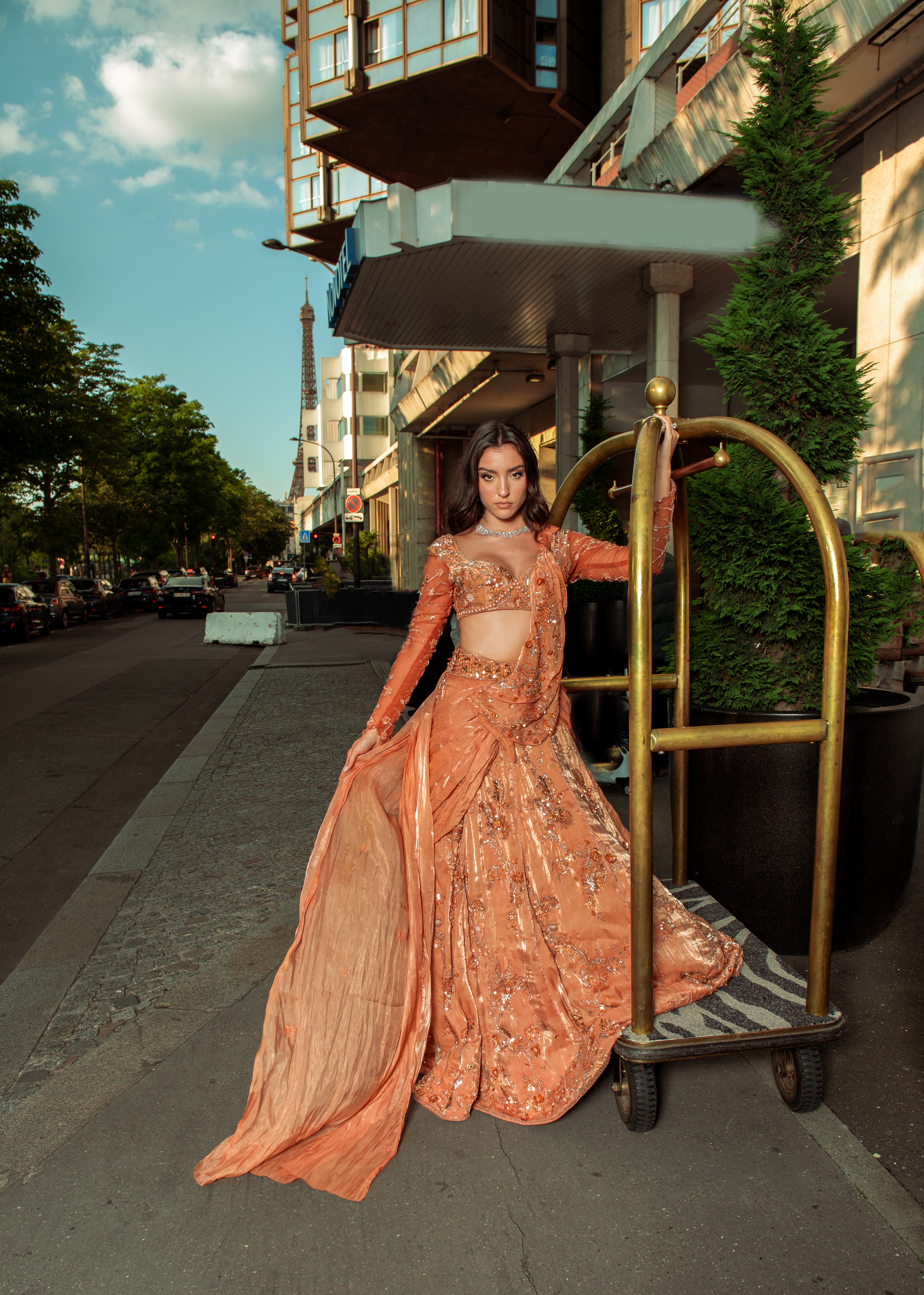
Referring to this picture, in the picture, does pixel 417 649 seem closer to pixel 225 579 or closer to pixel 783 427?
pixel 783 427

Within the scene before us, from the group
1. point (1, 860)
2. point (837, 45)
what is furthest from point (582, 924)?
point (837, 45)

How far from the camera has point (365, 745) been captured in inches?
111

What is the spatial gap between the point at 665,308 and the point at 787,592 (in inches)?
403

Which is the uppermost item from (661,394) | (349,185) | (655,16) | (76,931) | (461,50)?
(349,185)

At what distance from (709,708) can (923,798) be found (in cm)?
332

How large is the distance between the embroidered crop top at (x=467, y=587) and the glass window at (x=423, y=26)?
24.5m

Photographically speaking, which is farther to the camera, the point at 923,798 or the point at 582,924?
the point at 923,798

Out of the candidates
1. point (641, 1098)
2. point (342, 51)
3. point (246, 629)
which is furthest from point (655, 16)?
point (641, 1098)

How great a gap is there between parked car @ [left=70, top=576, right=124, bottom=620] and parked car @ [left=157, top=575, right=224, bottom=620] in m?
2.26

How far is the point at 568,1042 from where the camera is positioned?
2447 millimetres

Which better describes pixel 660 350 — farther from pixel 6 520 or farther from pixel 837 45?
pixel 6 520

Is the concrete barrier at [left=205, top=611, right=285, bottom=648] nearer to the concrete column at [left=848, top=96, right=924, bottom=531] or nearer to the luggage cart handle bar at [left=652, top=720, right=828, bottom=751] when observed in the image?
the concrete column at [left=848, top=96, right=924, bottom=531]

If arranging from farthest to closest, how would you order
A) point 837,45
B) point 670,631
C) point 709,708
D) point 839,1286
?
point 837,45 < point 670,631 < point 709,708 < point 839,1286

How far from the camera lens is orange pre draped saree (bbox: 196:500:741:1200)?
2.32m
